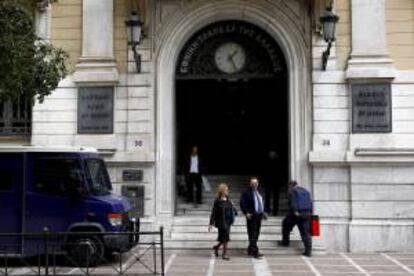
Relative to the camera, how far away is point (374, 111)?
1683 centimetres

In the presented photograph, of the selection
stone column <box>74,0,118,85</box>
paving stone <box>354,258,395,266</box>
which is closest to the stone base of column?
stone column <box>74,0,118,85</box>

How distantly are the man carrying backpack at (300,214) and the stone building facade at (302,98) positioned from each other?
35.5 inches

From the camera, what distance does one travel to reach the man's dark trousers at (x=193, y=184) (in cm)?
1864

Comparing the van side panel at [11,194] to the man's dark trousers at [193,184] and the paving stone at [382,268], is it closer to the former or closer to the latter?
the man's dark trousers at [193,184]

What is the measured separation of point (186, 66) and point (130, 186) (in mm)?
3561

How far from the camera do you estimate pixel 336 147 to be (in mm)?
16906

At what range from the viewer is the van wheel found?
13539 millimetres

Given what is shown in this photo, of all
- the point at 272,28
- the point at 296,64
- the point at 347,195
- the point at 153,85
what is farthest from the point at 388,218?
the point at 153,85

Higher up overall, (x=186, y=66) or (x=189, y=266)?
(x=186, y=66)

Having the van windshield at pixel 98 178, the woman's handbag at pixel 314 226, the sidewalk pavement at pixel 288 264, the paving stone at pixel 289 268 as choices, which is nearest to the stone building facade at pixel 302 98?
the woman's handbag at pixel 314 226

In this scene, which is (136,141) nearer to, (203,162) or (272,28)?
(272,28)

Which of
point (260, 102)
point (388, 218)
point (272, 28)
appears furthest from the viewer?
point (260, 102)

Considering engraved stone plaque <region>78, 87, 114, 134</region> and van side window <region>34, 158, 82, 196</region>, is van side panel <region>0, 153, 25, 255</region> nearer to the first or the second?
van side window <region>34, 158, 82, 196</region>

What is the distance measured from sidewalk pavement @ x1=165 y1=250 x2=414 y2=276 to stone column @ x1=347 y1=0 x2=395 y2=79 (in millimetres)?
4439
